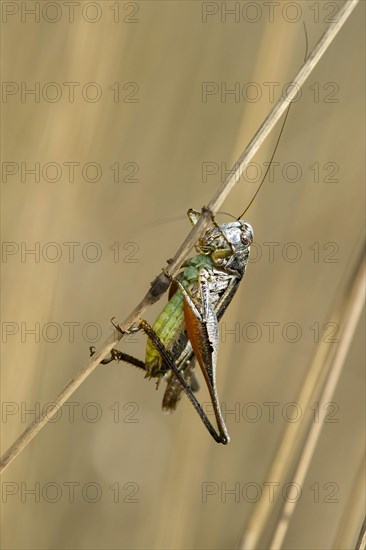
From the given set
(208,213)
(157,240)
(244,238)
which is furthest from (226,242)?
(157,240)

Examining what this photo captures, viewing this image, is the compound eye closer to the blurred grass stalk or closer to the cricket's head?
the cricket's head

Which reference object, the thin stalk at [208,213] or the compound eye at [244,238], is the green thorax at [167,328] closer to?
the compound eye at [244,238]

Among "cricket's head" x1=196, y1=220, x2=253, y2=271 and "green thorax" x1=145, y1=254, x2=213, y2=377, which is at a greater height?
"cricket's head" x1=196, y1=220, x2=253, y2=271

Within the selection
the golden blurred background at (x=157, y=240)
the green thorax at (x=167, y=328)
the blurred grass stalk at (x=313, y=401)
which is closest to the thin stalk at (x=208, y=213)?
the green thorax at (x=167, y=328)

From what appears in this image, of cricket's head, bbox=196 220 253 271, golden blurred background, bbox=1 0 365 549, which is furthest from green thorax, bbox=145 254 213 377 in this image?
golden blurred background, bbox=1 0 365 549

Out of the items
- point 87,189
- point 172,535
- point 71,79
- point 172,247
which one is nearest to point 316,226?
point 172,247

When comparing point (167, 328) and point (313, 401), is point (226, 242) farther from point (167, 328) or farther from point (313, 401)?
point (313, 401)

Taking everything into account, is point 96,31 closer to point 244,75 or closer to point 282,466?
point 244,75
